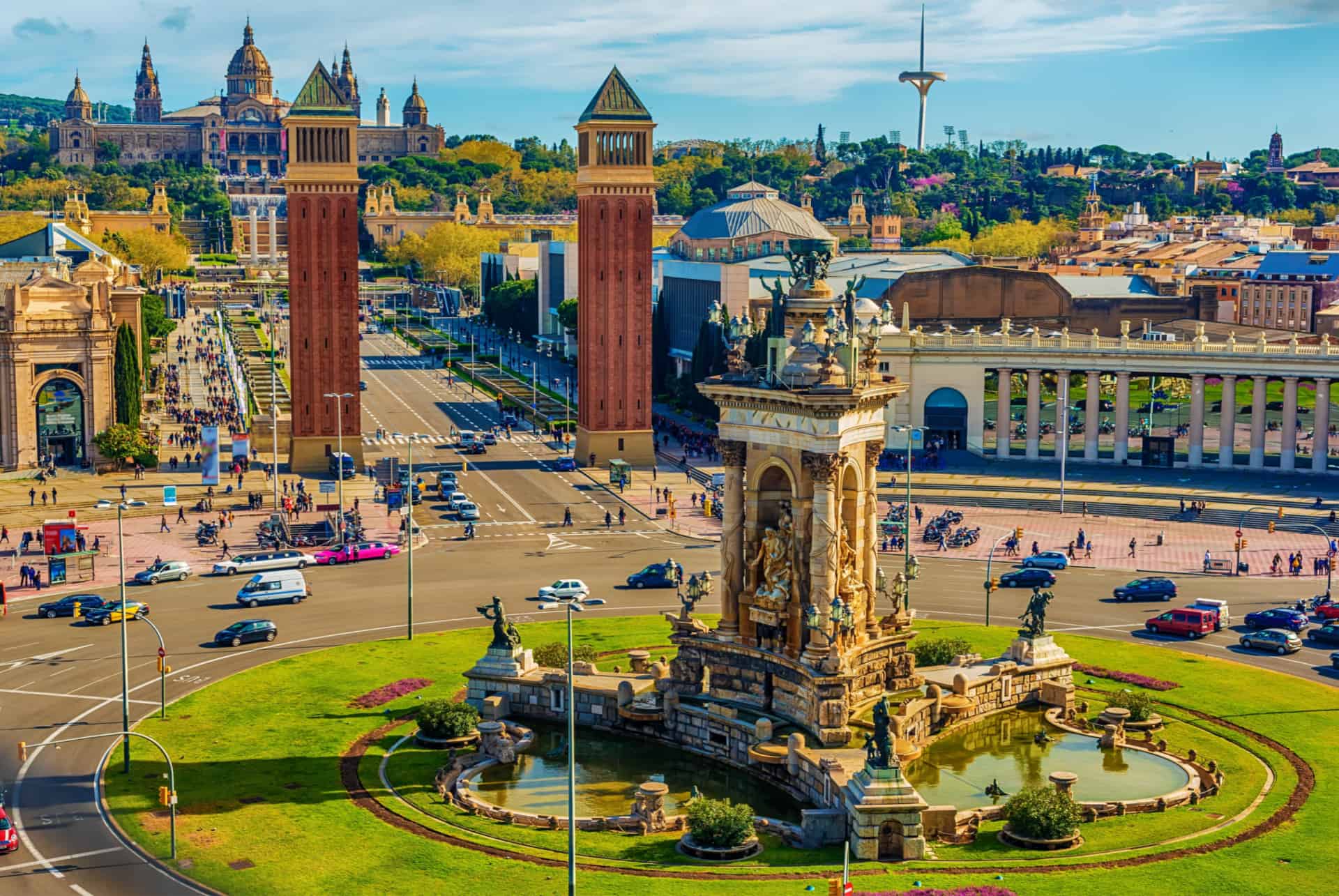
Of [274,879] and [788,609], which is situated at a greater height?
[788,609]

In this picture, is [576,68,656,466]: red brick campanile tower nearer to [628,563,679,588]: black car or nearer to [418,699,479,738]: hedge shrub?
[628,563,679,588]: black car

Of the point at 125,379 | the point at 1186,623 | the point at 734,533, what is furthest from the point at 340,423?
the point at 1186,623

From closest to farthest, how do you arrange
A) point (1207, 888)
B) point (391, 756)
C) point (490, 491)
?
point (1207, 888) → point (391, 756) → point (490, 491)

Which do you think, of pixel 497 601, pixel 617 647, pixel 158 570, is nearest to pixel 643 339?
pixel 158 570

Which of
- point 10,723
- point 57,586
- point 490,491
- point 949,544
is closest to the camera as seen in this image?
point 10,723

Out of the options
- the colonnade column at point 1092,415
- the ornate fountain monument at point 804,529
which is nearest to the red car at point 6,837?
the ornate fountain monument at point 804,529

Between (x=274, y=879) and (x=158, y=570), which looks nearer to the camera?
(x=274, y=879)

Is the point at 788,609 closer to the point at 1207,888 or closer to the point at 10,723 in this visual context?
the point at 1207,888
